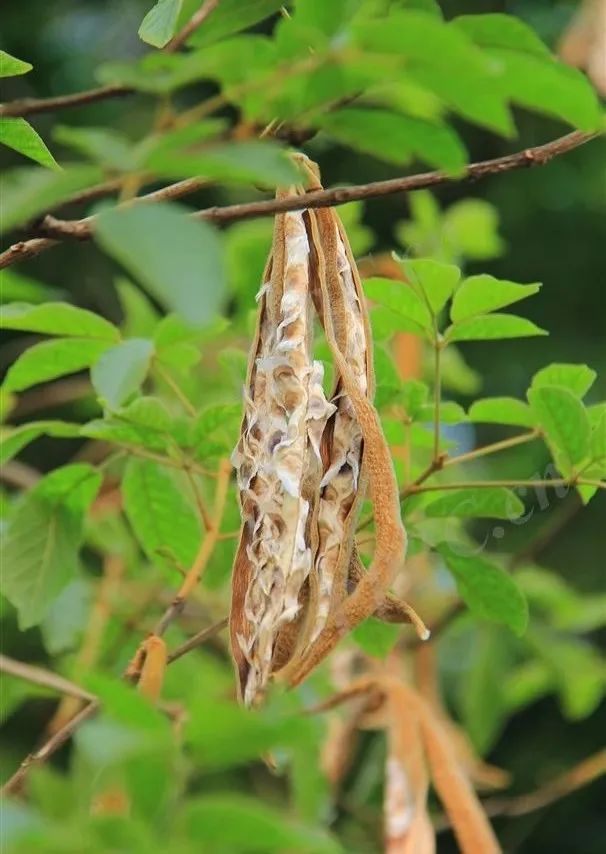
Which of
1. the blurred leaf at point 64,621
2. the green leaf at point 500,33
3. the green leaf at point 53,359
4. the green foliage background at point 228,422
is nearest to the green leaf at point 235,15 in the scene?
the green foliage background at point 228,422

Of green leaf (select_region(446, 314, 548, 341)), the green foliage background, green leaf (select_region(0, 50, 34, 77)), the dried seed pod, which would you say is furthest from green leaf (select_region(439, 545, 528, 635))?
green leaf (select_region(0, 50, 34, 77))

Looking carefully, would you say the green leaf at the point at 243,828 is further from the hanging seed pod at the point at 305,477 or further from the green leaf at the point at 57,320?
the green leaf at the point at 57,320

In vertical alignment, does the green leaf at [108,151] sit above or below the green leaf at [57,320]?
above

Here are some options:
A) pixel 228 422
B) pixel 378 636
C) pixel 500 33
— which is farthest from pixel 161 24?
pixel 378 636

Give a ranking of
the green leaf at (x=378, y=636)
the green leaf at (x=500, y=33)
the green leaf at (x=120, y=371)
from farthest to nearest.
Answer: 1. the green leaf at (x=378, y=636)
2. the green leaf at (x=120, y=371)
3. the green leaf at (x=500, y=33)

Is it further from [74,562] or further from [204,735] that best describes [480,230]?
[204,735]

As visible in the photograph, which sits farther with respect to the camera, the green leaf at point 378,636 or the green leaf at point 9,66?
the green leaf at point 378,636

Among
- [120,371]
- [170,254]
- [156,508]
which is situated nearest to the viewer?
[170,254]

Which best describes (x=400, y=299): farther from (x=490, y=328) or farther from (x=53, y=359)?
(x=53, y=359)
